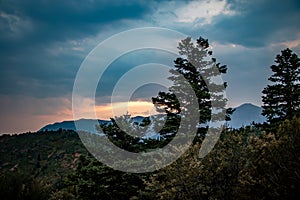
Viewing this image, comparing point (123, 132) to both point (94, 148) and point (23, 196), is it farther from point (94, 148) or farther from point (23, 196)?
point (23, 196)

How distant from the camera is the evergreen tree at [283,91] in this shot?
88.3 ft

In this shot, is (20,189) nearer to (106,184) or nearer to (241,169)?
(106,184)

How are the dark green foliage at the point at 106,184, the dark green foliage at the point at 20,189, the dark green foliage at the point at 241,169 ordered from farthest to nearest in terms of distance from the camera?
the dark green foliage at the point at 106,184 → the dark green foliage at the point at 20,189 → the dark green foliage at the point at 241,169

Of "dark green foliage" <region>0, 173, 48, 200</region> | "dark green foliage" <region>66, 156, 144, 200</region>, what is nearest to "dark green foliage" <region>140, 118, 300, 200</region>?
"dark green foliage" <region>0, 173, 48, 200</region>

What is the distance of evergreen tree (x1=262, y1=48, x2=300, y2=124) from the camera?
26.9m

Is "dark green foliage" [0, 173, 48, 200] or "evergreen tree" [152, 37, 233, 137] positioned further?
"evergreen tree" [152, 37, 233, 137]

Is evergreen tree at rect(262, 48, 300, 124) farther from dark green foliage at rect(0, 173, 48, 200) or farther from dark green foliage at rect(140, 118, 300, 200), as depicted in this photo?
dark green foliage at rect(0, 173, 48, 200)

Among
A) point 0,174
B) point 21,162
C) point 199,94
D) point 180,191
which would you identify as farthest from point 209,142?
point 21,162

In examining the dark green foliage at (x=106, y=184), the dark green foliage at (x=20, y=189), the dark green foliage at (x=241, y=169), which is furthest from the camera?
the dark green foliage at (x=106, y=184)

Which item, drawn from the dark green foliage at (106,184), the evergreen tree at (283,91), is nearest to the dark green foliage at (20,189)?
the dark green foliage at (106,184)

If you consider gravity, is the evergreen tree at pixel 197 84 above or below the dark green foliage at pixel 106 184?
above

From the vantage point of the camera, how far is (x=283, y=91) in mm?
27594

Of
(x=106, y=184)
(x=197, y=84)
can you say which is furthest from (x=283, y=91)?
(x=106, y=184)

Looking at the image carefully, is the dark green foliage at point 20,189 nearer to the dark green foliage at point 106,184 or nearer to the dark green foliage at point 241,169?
the dark green foliage at point 241,169
